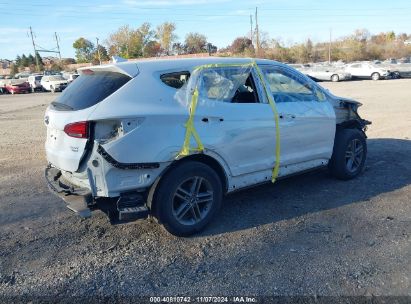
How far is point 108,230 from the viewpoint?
4410mm

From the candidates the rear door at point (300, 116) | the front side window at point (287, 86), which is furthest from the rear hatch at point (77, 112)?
the rear door at point (300, 116)

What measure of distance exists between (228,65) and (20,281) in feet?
10.1

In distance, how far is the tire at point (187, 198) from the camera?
391 centimetres

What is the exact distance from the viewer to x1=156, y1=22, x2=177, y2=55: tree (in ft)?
272

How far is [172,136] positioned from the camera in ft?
12.6

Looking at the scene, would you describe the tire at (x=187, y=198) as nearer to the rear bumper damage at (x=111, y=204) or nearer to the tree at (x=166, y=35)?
the rear bumper damage at (x=111, y=204)

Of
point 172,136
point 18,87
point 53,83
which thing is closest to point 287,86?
point 172,136

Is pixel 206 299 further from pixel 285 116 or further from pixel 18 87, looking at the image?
pixel 18 87

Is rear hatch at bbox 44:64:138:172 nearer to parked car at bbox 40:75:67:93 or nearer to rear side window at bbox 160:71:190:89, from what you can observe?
rear side window at bbox 160:71:190:89

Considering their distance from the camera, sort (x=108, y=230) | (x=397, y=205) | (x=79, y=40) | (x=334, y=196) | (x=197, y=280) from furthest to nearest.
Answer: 1. (x=79, y=40)
2. (x=334, y=196)
3. (x=397, y=205)
4. (x=108, y=230)
5. (x=197, y=280)

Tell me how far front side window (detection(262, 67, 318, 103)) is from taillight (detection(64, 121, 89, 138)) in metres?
2.29

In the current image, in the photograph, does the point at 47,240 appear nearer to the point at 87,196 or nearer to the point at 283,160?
the point at 87,196

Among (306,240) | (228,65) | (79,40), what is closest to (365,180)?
(306,240)

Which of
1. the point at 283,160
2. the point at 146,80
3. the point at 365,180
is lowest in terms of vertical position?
the point at 365,180
